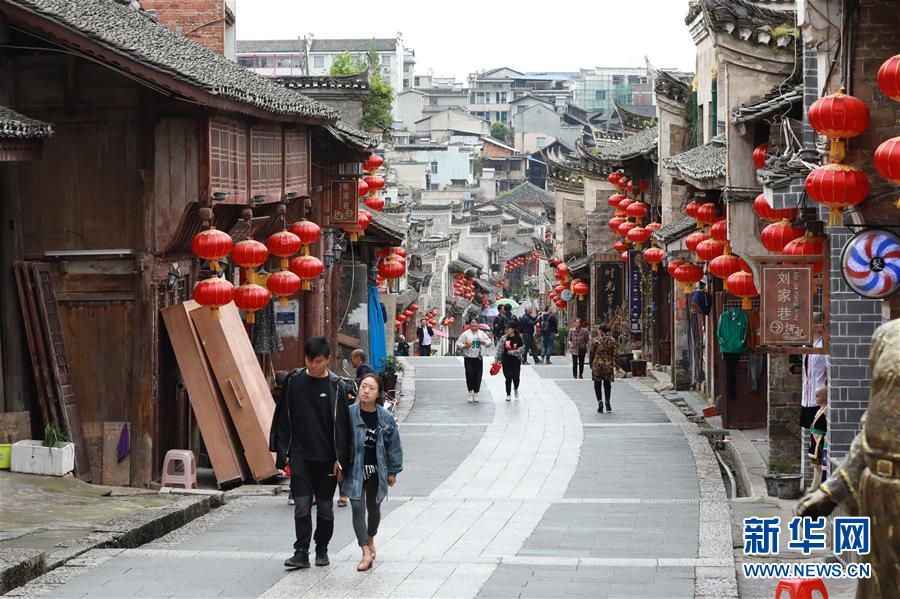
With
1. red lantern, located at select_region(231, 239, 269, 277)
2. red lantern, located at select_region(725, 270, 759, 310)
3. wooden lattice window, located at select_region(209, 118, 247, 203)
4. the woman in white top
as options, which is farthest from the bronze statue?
the woman in white top

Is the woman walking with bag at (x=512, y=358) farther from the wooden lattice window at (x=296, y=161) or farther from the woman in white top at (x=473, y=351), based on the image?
the wooden lattice window at (x=296, y=161)

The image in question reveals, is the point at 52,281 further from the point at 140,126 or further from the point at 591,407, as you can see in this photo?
the point at 591,407

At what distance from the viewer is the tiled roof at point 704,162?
25125 millimetres

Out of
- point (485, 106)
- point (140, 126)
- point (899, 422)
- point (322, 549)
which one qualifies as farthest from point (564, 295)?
point (485, 106)

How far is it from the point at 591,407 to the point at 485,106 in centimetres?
11278

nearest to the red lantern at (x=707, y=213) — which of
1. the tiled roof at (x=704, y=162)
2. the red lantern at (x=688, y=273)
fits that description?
the tiled roof at (x=704, y=162)

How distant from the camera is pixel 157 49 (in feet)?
58.6

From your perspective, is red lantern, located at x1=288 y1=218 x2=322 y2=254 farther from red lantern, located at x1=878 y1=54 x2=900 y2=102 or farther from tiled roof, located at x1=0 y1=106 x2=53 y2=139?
red lantern, located at x1=878 y1=54 x2=900 y2=102

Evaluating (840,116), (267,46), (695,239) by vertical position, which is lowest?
(695,239)

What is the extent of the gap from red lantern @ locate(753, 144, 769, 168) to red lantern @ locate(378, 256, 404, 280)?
15160 mm

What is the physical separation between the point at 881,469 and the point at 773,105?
44.8 ft

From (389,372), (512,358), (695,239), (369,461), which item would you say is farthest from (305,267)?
(369,461)

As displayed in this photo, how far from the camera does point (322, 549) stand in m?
12.9

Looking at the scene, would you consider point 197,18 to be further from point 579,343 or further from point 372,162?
point 579,343
